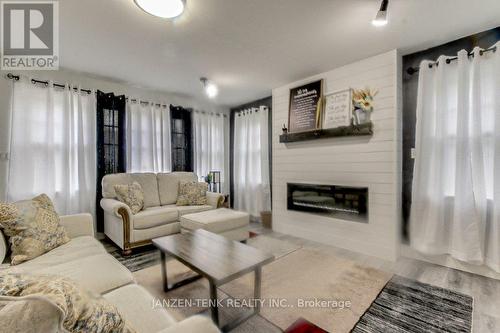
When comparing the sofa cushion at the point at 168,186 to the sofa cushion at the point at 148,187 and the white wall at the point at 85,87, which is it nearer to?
the sofa cushion at the point at 148,187

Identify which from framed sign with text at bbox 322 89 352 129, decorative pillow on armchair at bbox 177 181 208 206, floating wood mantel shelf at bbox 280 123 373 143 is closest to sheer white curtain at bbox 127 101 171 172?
decorative pillow on armchair at bbox 177 181 208 206

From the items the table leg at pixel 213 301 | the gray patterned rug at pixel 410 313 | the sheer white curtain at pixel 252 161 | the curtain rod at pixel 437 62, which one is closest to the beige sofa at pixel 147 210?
the sheer white curtain at pixel 252 161

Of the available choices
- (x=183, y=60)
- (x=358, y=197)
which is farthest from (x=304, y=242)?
(x=183, y=60)

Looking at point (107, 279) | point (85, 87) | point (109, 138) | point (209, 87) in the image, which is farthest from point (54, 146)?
point (107, 279)

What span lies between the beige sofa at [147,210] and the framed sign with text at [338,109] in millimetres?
2015

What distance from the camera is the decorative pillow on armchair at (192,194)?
3738 mm

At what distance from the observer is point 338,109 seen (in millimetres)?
3158

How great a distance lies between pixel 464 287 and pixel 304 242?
5.59 ft

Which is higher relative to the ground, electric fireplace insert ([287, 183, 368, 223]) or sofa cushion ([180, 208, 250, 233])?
electric fireplace insert ([287, 183, 368, 223])

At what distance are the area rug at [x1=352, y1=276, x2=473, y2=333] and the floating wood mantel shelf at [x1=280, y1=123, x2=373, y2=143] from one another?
5.62 ft

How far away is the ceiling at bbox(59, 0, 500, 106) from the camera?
1.96m

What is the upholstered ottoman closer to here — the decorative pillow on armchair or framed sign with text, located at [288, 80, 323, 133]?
the decorative pillow on armchair

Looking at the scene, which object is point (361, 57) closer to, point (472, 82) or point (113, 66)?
point (472, 82)

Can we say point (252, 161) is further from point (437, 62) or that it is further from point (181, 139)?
point (437, 62)
